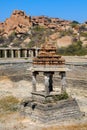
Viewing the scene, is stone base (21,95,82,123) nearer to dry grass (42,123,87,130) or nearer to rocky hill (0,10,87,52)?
dry grass (42,123,87,130)

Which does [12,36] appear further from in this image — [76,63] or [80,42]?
[76,63]

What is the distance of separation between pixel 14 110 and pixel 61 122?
3.63 meters

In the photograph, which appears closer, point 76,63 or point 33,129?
point 33,129

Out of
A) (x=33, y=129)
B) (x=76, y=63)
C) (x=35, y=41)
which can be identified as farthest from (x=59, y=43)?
(x=33, y=129)


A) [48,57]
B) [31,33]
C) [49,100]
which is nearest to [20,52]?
[31,33]

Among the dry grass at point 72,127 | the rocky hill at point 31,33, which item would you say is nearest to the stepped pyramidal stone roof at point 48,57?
the dry grass at point 72,127

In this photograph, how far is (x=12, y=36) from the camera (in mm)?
79062

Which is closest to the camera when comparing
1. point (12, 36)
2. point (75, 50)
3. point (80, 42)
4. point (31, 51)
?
point (31, 51)

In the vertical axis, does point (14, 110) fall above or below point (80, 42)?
below

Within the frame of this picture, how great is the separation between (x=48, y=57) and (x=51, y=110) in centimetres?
299

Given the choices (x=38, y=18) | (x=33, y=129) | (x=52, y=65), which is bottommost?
(x=33, y=129)

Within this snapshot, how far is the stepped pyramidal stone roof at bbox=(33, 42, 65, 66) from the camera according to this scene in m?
19.3

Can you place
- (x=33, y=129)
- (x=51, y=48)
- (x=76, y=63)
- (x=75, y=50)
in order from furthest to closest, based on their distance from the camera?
(x=75, y=50) < (x=76, y=63) < (x=51, y=48) < (x=33, y=129)

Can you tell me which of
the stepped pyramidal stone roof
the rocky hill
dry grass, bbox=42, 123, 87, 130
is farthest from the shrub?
the rocky hill
